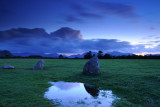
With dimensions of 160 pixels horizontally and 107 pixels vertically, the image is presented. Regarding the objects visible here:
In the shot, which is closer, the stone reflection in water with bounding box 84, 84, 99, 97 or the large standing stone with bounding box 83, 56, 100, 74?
the stone reflection in water with bounding box 84, 84, 99, 97

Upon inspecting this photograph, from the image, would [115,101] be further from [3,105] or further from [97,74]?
[97,74]

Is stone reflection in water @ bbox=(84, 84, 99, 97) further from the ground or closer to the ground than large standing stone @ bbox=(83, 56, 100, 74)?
closer to the ground

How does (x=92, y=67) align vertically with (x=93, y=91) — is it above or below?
above

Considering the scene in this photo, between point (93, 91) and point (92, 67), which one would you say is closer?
point (93, 91)

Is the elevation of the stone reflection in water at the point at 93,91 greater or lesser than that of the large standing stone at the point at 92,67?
lesser

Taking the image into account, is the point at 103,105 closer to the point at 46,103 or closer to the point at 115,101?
the point at 115,101

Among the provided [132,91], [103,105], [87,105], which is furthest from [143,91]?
[87,105]

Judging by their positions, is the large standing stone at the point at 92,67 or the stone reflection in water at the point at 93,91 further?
the large standing stone at the point at 92,67

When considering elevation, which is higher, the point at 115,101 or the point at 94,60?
the point at 94,60

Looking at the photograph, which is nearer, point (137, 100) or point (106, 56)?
point (137, 100)

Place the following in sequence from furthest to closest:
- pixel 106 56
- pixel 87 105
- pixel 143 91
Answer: pixel 106 56 → pixel 143 91 → pixel 87 105

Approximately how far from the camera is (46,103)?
938cm

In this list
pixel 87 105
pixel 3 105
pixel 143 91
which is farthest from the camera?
pixel 143 91

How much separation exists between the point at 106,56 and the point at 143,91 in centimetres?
6044
